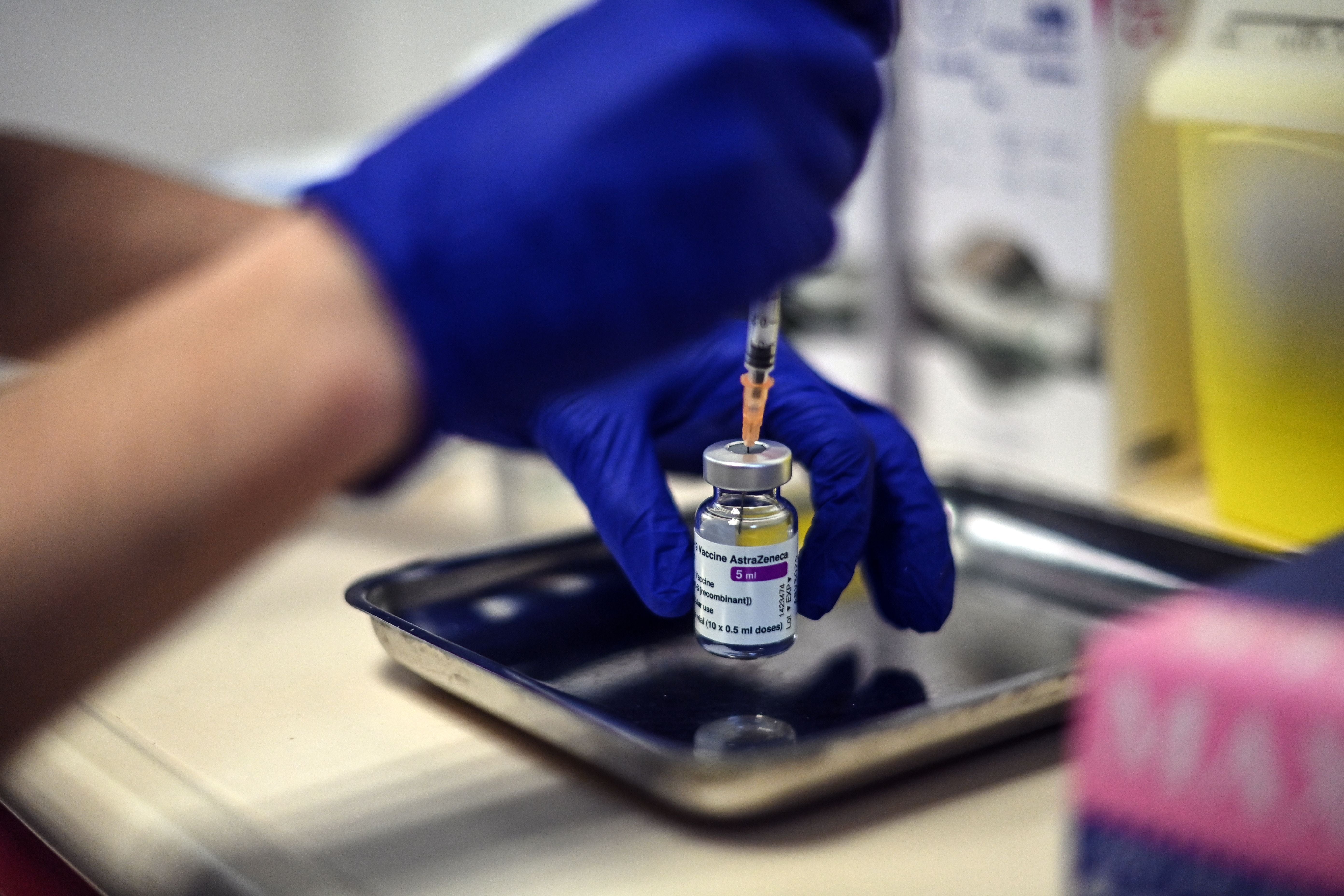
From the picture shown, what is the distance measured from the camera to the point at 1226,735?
0.37 meters

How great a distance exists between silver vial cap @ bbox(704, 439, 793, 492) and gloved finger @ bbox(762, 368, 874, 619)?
0.03 metres

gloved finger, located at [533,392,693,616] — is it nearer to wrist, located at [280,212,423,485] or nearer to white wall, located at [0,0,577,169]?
wrist, located at [280,212,423,485]

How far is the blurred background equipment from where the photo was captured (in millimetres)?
914

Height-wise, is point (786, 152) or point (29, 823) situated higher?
point (786, 152)

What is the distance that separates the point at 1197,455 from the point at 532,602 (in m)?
0.57

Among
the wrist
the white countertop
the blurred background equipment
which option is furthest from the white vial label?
the blurred background equipment

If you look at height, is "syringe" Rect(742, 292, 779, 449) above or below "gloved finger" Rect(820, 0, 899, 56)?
below

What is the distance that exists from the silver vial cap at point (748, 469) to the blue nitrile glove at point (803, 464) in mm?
37

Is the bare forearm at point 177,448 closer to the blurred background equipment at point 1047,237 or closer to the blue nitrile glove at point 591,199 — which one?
the blue nitrile glove at point 591,199

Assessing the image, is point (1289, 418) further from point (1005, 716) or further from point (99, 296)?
point (99, 296)

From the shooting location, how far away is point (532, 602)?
770 mm

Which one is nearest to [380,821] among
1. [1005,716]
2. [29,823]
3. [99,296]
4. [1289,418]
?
[29,823]

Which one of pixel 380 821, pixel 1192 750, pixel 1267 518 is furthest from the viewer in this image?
pixel 1267 518

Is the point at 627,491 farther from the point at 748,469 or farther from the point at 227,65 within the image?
the point at 227,65
